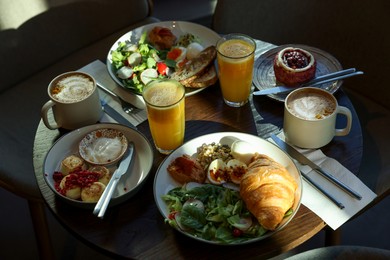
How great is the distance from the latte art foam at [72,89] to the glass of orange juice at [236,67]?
407 mm

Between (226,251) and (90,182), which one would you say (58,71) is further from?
(226,251)

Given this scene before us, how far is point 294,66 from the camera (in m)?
1.63

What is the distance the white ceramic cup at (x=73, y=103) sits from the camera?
155 cm

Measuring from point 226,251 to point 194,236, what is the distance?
9 centimetres

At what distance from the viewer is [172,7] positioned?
3.45 meters

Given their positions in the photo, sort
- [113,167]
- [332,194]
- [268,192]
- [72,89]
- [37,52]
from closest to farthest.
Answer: [268,192], [332,194], [113,167], [72,89], [37,52]

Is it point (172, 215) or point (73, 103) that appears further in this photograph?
point (73, 103)

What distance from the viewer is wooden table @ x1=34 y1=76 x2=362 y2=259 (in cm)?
126

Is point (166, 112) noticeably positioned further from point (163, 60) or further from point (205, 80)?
point (163, 60)

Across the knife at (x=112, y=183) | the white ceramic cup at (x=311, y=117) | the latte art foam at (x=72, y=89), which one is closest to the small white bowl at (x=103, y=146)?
the knife at (x=112, y=183)

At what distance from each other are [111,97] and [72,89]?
152 millimetres

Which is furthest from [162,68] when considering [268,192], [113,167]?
[268,192]

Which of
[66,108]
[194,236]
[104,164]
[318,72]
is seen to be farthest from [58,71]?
[194,236]

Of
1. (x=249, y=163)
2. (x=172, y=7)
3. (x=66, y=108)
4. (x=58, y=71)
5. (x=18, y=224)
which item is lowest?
(x=18, y=224)
